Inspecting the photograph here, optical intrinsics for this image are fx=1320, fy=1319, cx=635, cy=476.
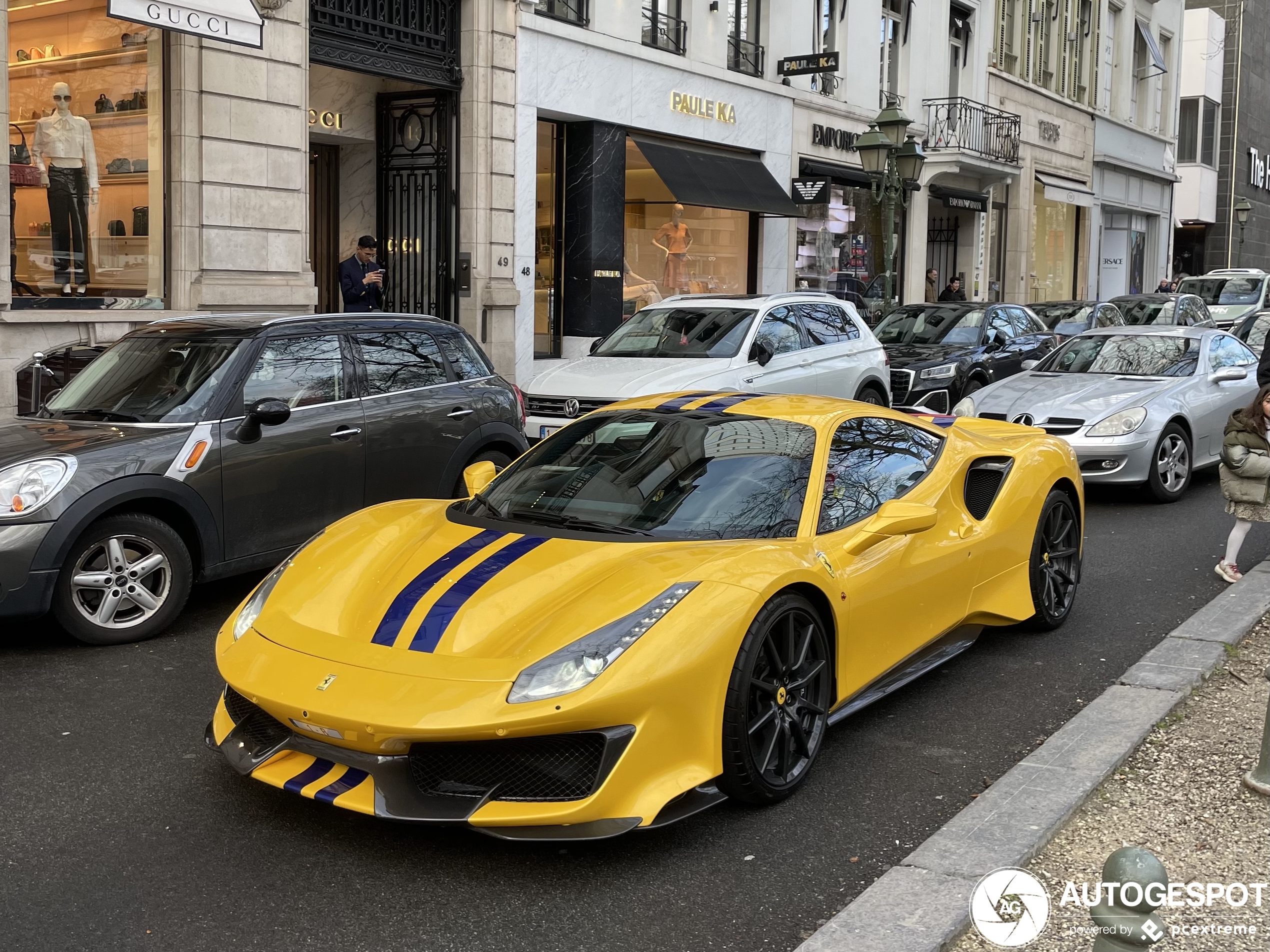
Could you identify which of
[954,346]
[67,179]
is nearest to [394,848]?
[67,179]

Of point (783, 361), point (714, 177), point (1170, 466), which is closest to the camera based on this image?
point (1170, 466)

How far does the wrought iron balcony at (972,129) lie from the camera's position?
96.6ft

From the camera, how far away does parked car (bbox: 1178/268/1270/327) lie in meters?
31.0

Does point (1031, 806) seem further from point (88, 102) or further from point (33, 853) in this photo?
point (88, 102)

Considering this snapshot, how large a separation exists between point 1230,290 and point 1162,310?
13.0 metres

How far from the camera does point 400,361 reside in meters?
8.40

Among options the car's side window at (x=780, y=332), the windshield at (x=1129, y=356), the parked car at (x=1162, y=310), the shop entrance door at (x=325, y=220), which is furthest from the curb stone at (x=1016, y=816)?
the parked car at (x=1162, y=310)

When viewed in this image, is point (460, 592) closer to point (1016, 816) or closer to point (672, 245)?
point (1016, 816)

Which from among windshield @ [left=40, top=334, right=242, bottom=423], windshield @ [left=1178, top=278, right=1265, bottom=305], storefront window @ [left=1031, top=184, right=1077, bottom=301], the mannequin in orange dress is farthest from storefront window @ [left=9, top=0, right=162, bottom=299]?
storefront window @ [left=1031, top=184, right=1077, bottom=301]

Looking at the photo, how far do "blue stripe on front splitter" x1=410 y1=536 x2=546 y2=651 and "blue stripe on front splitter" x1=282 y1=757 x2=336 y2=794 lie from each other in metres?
0.44

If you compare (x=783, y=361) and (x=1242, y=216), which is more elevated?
(x=1242, y=216)

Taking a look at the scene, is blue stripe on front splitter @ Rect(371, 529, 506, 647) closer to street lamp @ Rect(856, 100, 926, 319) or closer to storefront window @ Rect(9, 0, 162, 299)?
storefront window @ Rect(9, 0, 162, 299)

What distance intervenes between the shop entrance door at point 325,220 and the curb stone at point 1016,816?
556 inches

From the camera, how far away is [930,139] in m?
29.5
